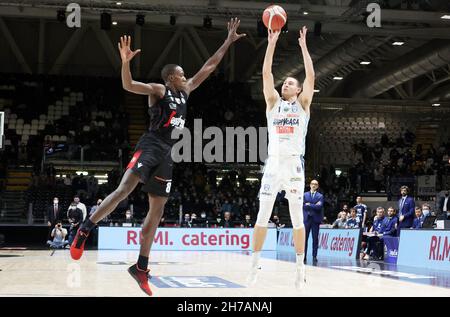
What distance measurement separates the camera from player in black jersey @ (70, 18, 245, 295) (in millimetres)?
6625

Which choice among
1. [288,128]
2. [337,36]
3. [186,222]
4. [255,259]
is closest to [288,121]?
[288,128]

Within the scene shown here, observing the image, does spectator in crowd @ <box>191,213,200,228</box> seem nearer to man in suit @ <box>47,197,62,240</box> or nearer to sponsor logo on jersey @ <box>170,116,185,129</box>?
man in suit @ <box>47,197,62,240</box>

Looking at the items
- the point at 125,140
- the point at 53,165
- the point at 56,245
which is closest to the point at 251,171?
the point at 125,140

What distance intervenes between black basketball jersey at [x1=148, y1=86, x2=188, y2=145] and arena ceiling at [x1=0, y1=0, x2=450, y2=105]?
15087mm

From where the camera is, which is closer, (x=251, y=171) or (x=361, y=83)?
(x=251, y=171)

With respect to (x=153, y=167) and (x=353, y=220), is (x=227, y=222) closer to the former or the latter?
(x=353, y=220)

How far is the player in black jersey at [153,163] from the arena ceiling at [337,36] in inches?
593

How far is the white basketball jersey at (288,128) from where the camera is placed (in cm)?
722

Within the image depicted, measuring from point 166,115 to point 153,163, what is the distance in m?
0.51

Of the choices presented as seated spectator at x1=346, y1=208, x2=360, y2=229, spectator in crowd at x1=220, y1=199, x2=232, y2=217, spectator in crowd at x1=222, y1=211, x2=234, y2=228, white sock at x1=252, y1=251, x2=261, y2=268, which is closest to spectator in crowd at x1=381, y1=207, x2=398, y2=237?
seated spectator at x1=346, y1=208, x2=360, y2=229
